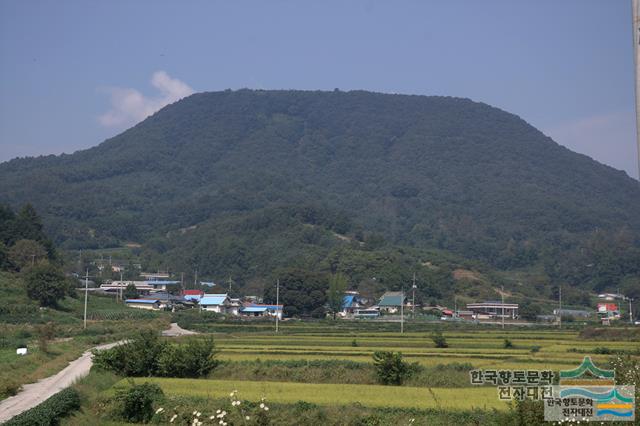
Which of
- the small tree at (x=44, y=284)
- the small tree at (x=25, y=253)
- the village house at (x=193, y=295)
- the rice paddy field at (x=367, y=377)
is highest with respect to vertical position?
the small tree at (x=25, y=253)

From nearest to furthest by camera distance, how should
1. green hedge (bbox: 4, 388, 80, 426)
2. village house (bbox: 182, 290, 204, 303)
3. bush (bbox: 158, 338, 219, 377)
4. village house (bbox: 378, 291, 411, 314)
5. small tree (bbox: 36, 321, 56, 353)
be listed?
green hedge (bbox: 4, 388, 80, 426)
bush (bbox: 158, 338, 219, 377)
small tree (bbox: 36, 321, 56, 353)
village house (bbox: 378, 291, 411, 314)
village house (bbox: 182, 290, 204, 303)

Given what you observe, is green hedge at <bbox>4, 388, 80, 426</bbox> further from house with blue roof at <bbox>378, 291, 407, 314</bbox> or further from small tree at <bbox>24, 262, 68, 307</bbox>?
house with blue roof at <bbox>378, 291, 407, 314</bbox>

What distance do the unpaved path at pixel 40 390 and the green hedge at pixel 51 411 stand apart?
1.24 meters

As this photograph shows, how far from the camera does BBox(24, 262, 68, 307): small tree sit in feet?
206

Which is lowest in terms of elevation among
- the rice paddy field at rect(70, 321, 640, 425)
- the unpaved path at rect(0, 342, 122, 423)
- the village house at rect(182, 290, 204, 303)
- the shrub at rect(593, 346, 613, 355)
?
the unpaved path at rect(0, 342, 122, 423)

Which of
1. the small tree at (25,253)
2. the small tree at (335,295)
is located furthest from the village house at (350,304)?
the small tree at (25,253)

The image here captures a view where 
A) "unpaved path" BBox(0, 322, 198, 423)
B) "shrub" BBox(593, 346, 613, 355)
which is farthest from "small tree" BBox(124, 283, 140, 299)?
"shrub" BBox(593, 346, 613, 355)

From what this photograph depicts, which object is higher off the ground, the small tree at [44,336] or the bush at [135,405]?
the small tree at [44,336]

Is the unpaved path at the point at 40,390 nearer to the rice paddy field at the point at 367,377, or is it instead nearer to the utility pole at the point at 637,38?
the rice paddy field at the point at 367,377

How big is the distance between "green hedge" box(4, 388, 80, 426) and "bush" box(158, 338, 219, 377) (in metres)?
5.71

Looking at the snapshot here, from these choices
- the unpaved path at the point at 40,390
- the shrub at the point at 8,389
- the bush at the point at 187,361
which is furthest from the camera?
the bush at the point at 187,361

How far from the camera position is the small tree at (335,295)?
281ft

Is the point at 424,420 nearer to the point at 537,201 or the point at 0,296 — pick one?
the point at 0,296

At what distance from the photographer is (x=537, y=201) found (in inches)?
7731
